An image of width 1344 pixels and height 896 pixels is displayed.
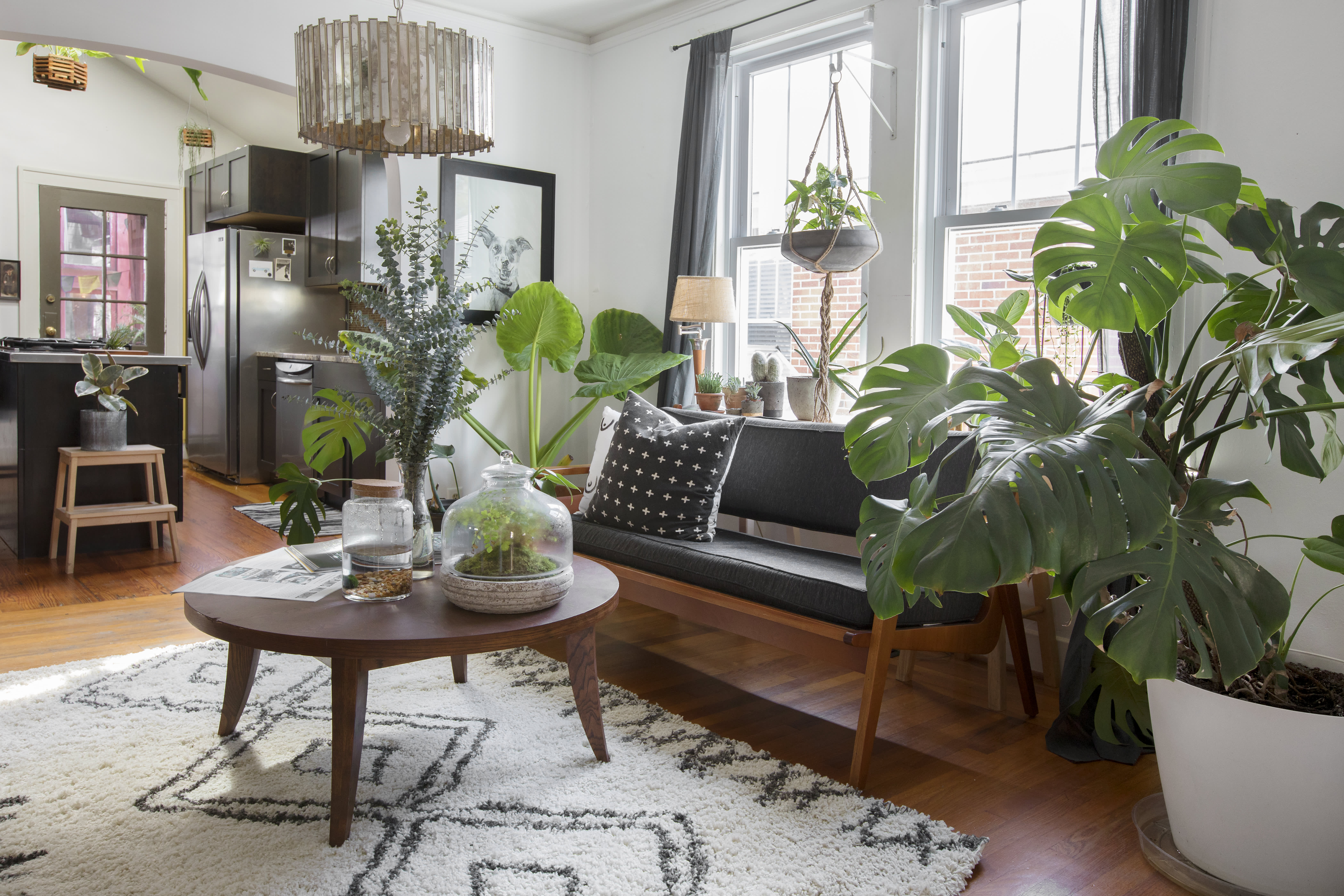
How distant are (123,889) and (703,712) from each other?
151 cm

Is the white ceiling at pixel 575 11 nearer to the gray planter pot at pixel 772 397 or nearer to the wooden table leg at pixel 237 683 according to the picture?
the gray planter pot at pixel 772 397

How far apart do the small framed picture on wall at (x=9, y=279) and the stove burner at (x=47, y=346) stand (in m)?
2.43

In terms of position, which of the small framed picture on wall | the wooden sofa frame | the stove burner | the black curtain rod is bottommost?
the wooden sofa frame

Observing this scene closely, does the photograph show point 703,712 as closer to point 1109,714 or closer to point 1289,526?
point 1109,714

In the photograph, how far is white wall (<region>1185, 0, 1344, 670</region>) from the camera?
8.39 ft

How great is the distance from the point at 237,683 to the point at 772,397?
2300 millimetres

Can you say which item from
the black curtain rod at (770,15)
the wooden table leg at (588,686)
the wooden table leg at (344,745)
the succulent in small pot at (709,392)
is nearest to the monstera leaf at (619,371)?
the succulent in small pot at (709,392)

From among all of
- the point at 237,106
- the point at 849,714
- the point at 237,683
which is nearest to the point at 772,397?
the point at 849,714

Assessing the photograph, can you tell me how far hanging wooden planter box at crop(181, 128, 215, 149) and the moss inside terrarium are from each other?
21.6 ft

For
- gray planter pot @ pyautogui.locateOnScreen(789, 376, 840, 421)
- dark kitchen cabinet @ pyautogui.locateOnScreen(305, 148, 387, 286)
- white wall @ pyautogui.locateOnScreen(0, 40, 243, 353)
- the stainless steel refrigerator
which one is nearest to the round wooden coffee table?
gray planter pot @ pyautogui.locateOnScreen(789, 376, 840, 421)

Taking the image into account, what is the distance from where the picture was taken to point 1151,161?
1842 millimetres

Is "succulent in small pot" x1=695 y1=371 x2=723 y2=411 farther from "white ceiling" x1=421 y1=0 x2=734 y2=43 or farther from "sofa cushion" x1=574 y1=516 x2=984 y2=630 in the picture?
"white ceiling" x1=421 y1=0 x2=734 y2=43

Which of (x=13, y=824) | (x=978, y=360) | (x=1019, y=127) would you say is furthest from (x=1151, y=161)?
(x=13, y=824)

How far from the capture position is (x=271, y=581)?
2.37 meters
